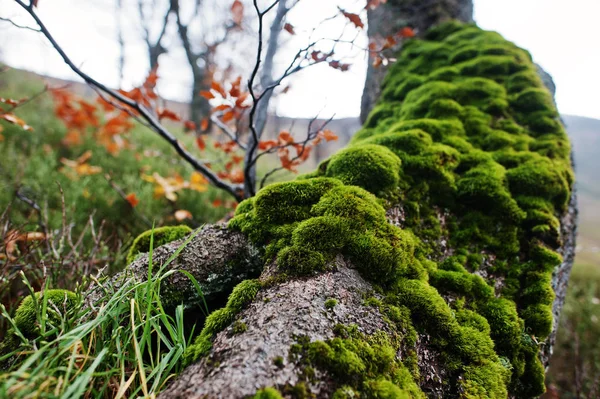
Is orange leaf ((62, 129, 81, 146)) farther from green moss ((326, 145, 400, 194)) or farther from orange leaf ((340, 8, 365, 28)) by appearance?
green moss ((326, 145, 400, 194))

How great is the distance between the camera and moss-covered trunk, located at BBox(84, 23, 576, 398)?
3.43ft

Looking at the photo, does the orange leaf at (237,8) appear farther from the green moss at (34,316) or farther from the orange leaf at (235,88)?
the green moss at (34,316)

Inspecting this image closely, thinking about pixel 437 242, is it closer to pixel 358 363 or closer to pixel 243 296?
pixel 358 363

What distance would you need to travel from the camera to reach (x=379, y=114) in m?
3.43

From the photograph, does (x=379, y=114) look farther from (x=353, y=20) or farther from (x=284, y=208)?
(x=284, y=208)

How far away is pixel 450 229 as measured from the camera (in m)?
1.97

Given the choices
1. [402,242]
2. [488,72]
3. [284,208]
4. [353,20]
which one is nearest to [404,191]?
[402,242]

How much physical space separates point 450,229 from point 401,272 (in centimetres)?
A: 67

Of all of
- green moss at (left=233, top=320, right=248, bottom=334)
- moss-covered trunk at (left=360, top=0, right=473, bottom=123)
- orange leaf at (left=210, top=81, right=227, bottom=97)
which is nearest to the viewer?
green moss at (left=233, top=320, right=248, bottom=334)

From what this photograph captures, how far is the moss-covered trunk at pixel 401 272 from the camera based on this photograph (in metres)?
1.05

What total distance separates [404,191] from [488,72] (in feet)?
7.21

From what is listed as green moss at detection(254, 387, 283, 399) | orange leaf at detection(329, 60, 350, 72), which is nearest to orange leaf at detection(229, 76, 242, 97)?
orange leaf at detection(329, 60, 350, 72)

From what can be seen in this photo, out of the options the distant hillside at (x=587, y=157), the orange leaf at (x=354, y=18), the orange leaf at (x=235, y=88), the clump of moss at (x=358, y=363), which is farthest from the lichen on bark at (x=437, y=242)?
the distant hillside at (x=587, y=157)

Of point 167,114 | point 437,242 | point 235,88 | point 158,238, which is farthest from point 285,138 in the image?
point 437,242
